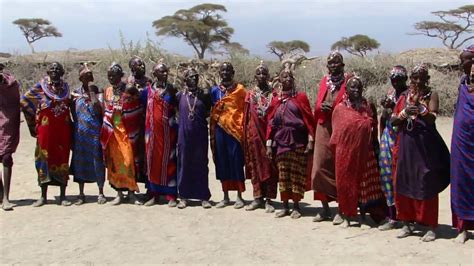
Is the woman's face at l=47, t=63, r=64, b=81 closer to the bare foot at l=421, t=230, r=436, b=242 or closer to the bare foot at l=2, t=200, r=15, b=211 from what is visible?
the bare foot at l=2, t=200, r=15, b=211

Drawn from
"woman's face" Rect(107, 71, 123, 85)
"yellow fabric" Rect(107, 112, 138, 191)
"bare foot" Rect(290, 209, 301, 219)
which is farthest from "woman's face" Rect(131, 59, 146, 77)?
"bare foot" Rect(290, 209, 301, 219)

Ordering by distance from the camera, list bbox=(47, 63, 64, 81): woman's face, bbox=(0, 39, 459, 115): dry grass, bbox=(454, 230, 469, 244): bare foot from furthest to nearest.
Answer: bbox=(0, 39, 459, 115): dry grass
bbox=(47, 63, 64, 81): woman's face
bbox=(454, 230, 469, 244): bare foot

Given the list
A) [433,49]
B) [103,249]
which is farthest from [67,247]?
[433,49]

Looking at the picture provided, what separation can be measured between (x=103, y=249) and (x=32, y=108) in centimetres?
257

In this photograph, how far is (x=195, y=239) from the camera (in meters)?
6.00

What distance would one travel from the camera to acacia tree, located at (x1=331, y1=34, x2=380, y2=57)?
31.6 metres

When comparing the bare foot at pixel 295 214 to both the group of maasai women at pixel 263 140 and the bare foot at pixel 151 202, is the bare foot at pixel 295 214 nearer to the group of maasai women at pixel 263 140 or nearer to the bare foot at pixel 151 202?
the group of maasai women at pixel 263 140

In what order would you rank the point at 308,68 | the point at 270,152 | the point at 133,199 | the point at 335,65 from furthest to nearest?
the point at 308,68 → the point at 133,199 → the point at 270,152 → the point at 335,65

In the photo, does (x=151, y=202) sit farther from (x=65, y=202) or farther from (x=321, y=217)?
(x=321, y=217)

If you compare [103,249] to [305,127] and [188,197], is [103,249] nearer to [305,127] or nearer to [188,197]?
[188,197]

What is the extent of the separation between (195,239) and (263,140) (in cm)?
158

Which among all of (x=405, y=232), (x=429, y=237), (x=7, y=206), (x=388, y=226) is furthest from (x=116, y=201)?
(x=429, y=237)

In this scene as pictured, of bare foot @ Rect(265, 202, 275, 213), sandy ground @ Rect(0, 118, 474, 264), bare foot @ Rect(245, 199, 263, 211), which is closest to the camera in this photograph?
sandy ground @ Rect(0, 118, 474, 264)

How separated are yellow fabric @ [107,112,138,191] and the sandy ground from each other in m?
0.32
